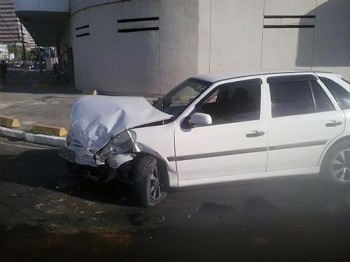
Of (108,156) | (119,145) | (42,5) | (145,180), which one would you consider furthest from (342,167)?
(42,5)

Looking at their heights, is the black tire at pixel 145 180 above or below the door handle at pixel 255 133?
below

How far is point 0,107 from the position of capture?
14.7 metres

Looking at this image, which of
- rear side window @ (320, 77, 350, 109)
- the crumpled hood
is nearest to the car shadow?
the crumpled hood

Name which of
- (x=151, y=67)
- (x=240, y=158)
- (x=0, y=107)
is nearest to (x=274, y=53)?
(x=151, y=67)

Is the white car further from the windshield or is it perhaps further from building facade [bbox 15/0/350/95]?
building facade [bbox 15/0/350/95]

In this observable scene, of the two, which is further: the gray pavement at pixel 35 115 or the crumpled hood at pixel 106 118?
the gray pavement at pixel 35 115

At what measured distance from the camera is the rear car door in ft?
17.2

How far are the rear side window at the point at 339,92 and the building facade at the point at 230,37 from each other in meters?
A: 9.22

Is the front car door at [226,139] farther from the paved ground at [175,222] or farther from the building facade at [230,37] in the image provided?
the building facade at [230,37]

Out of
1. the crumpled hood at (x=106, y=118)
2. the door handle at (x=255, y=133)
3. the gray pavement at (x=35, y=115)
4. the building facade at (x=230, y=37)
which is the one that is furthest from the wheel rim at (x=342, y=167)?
the building facade at (x=230, y=37)

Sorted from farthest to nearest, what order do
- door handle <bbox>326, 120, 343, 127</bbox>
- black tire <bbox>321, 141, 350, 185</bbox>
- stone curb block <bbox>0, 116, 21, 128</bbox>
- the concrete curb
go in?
stone curb block <bbox>0, 116, 21, 128</bbox>, the concrete curb, black tire <bbox>321, 141, 350, 185</bbox>, door handle <bbox>326, 120, 343, 127</bbox>

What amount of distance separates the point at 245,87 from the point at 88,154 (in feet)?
7.26

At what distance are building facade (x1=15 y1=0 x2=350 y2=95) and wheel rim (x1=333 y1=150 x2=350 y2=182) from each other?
9456mm

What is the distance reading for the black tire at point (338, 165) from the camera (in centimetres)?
556
